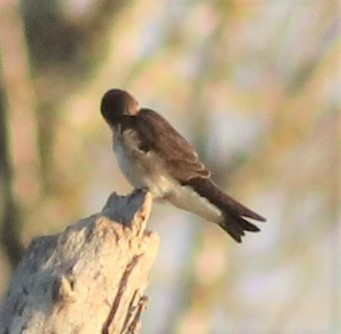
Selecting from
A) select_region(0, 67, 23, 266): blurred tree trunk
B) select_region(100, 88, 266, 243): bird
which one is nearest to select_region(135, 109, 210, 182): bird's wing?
select_region(100, 88, 266, 243): bird

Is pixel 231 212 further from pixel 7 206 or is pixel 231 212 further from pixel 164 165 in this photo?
pixel 7 206

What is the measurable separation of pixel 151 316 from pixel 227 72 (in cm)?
101

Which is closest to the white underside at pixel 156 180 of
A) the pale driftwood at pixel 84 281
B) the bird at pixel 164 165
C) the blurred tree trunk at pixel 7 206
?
the bird at pixel 164 165

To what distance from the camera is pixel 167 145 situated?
9.64ft

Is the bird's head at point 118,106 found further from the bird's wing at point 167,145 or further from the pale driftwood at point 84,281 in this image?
the pale driftwood at point 84,281

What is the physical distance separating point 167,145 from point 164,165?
0.05 m

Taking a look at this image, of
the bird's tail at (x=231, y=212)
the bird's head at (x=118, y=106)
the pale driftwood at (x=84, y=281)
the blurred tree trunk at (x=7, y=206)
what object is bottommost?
the pale driftwood at (x=84, y=281)

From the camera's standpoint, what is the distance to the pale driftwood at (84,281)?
2.24 metres

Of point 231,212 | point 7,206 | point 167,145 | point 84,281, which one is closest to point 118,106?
point 167,145

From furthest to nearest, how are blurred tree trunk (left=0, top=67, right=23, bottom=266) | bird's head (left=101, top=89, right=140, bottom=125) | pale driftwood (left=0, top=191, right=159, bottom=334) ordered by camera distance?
blurred tree trunk (left=0, top=67, right=23, bottom=266) < bird's head (left=101, top=89, right=140, bottom=125) < pale driftwood (left=0, top=191, right=159, bottom=334)

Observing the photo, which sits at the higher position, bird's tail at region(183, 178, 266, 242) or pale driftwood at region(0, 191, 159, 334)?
bird's tail at region(183, 178, 266, 242)

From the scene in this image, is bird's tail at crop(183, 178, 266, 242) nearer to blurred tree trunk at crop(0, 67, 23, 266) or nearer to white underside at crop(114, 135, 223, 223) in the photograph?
white underside at crop(114, 135, 223, 223)

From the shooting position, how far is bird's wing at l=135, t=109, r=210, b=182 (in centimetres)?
294

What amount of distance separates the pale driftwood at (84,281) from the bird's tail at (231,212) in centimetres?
53
